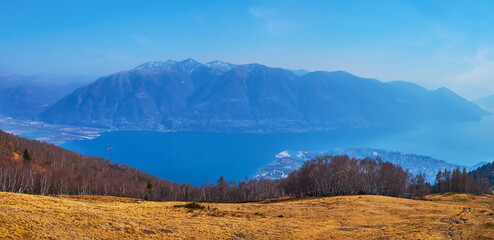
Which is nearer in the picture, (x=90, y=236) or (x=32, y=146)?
(x=90, y=236)

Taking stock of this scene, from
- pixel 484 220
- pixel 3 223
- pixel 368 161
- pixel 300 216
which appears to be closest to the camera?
pixel 3 223

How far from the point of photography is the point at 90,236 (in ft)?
68.5

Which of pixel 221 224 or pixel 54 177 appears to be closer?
pixel 221 224

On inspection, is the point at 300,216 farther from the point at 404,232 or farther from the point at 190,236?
the point at 190,236

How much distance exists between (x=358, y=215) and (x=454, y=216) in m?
10.4

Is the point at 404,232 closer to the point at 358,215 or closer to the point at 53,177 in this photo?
the point at 358,215


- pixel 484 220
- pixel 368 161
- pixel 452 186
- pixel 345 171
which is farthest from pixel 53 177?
pixel 452 186

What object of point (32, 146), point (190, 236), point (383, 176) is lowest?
point (190, 236)

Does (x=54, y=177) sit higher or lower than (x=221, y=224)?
higher

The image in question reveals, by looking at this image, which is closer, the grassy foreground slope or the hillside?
the grassy foreground slope

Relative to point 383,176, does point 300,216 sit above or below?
below

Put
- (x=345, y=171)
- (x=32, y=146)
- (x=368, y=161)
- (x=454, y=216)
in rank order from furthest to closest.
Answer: (x=32, y=146) → (x=368, y=161) → (x=345, y=171) → (x=454, y=216)

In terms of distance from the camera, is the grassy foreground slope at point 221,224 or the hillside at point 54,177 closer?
the grassy foreground slope at point 221,224

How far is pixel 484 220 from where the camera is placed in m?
30.1
